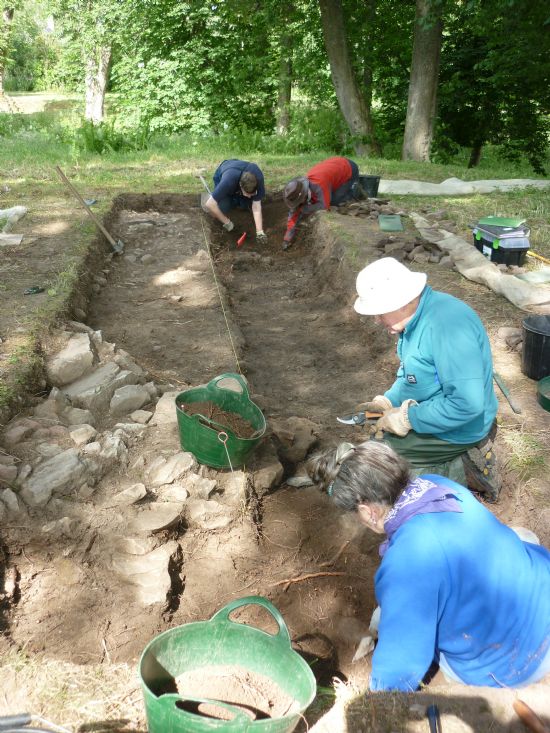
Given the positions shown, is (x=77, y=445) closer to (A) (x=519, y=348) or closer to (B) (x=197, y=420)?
(B) (x=197, y=420)

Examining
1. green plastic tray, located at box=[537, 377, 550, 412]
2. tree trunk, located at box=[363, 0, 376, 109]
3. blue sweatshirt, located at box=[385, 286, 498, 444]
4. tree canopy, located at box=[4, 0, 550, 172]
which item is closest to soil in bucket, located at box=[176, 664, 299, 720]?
blue sweatshirt, located at box=[385, 286, 498, 444]

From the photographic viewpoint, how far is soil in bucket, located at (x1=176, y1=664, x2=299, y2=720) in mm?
2260

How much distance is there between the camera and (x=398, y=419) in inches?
134

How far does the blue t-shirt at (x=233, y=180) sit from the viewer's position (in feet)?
27.1

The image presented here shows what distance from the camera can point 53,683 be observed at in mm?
2482

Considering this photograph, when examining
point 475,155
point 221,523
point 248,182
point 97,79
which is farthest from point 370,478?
point 97,79

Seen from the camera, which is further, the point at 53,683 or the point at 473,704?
the point at 53,683

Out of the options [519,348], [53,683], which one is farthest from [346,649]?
[519,348]

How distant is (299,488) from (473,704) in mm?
2124

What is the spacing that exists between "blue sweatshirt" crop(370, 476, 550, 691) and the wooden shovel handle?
0.19m

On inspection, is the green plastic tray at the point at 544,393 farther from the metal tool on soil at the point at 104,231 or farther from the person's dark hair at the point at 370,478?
the metal tool on soil at the point at 104,231

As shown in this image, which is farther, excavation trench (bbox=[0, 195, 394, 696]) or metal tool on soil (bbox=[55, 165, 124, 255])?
metal tool on soil (bbox=[55, 165, 124, 255])

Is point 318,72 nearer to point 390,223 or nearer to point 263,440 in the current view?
point 390,223

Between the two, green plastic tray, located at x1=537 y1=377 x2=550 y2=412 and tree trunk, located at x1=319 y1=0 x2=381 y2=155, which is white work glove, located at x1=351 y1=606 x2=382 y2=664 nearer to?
green plastic tray, located at x1=537 y1=377 x2=550 y2=412
